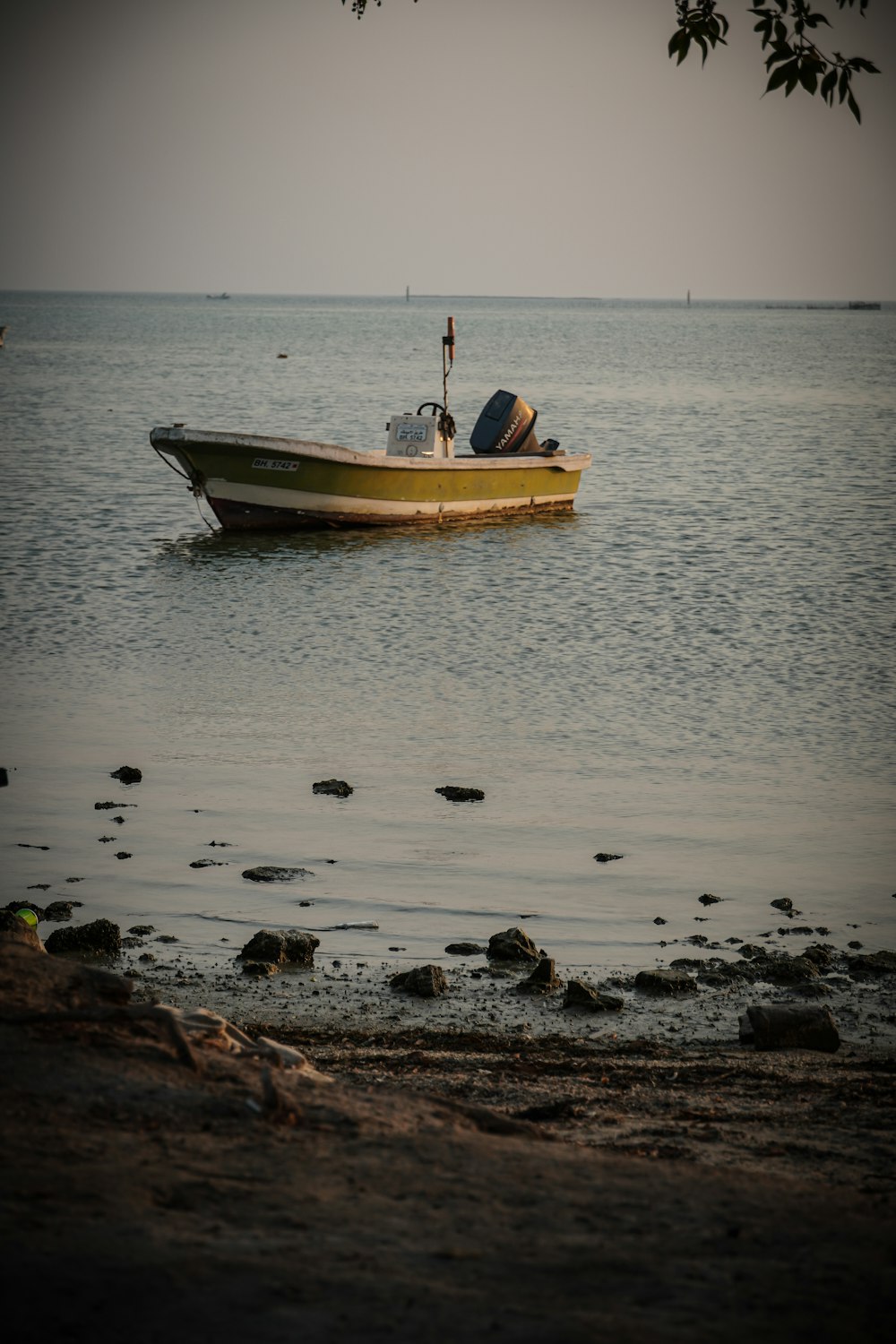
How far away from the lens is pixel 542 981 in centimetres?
732

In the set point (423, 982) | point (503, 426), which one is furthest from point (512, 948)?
point (503, 426)

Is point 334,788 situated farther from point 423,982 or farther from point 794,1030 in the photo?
point 794,1030

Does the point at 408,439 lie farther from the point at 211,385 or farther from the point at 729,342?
the point at 729,342

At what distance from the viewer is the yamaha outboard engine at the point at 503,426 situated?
2542 cm

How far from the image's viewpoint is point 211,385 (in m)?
67.6

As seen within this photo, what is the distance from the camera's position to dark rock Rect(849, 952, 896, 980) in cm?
760

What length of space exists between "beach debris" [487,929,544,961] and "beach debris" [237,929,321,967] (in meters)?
0.96

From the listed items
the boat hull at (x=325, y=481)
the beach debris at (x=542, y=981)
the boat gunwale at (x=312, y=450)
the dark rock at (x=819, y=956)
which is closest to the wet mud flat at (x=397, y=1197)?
the beach debris at (x=542, y=981)

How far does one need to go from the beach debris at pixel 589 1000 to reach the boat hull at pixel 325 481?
15.9m

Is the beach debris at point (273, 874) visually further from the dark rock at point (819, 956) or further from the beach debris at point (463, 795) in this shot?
the dark rock at point (819, 956)

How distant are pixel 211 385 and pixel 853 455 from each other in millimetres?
36791

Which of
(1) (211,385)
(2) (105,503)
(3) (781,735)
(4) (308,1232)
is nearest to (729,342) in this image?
(1) (211,385)

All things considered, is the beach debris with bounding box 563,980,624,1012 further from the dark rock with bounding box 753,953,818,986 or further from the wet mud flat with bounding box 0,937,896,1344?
the wet mud flat with bounding box 0,937,896,1344

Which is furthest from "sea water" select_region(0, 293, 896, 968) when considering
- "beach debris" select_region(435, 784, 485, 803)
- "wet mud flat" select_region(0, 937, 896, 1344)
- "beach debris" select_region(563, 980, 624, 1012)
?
"wet mud flat" select_region(0, 937, 896, 1344)
